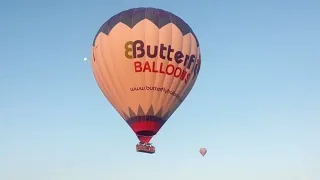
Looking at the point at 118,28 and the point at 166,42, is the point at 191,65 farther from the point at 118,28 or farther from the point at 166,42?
the point at 118,28

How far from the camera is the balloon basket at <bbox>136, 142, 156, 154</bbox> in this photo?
31688 millimetres

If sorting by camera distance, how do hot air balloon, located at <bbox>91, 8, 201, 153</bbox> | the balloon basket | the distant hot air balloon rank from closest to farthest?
the balloon basket
hot air balloon, located at <bbox>91, 8, 201, 153</bbox>
the distant hot air balloon

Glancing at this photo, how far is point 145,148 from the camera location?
31797 millimetres

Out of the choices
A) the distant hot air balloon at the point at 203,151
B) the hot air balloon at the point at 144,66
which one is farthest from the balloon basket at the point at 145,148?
the distant hot air balloon at the point at 203,151

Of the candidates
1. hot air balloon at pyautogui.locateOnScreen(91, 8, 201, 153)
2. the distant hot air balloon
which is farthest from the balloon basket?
the distant hot air balloon

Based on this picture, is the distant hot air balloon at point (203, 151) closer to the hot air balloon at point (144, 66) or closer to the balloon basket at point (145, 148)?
the hot air balloon at point (144, 66)

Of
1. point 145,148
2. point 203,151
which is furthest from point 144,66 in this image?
point 203,151

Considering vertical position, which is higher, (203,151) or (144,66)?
(144,66)

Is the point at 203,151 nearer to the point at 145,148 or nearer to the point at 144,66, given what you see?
the point at 145,148

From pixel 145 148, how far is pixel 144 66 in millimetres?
4609

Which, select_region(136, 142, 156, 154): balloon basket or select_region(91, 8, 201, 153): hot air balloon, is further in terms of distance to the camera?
select_region(91, 8, 201, 153): hot air balloon

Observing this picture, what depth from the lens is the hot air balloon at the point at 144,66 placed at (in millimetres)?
32281

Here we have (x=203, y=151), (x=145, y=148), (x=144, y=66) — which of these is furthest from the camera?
(x=203, y=151)

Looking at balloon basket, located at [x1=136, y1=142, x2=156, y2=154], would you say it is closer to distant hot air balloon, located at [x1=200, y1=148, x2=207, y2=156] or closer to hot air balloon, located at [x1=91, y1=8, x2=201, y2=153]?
hot air balloon, located at [x1=91, y1=8, x2=201, y2=153]
